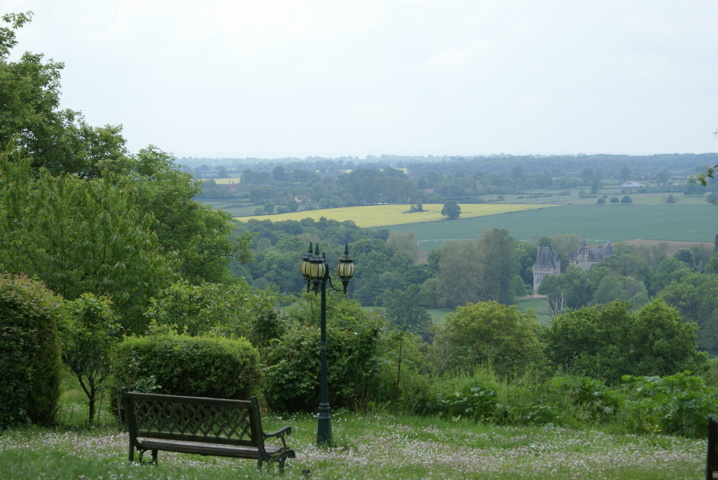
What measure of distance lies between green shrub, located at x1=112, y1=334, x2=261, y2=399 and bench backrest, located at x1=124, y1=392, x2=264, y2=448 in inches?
125

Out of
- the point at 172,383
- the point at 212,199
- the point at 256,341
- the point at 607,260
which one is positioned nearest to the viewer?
the point at 172,383

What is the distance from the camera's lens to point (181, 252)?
88.0 feet

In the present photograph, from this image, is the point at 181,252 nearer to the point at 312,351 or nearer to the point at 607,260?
the point at 312,351

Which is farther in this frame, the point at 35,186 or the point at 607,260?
the point at 607,260

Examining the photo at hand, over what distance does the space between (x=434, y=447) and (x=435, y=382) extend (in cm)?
344

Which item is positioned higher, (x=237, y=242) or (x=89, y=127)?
(x=89, y=127)

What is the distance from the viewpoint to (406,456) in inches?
312

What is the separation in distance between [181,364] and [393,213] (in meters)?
155

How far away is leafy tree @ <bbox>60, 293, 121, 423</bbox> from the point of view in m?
10.2

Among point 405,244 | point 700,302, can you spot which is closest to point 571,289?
point 700,302

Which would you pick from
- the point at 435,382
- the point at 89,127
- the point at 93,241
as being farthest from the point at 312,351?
the point at 89,127

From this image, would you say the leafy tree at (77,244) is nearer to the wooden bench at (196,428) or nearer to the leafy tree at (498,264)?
the wooden bench at (196,428)

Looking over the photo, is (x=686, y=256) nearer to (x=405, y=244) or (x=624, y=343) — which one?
(x=405, y=244)

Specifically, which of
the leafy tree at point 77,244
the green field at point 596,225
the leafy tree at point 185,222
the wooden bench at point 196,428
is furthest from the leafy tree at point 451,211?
the wooden bench at point 196,428
